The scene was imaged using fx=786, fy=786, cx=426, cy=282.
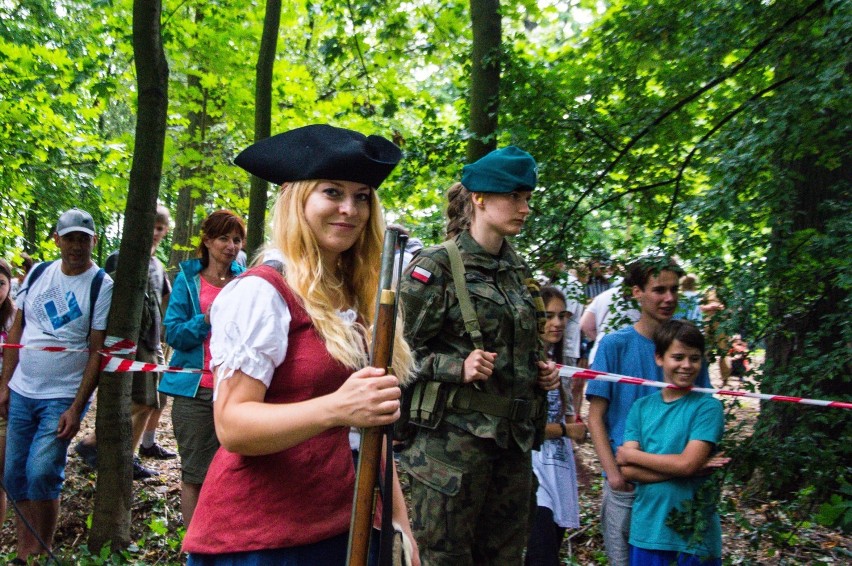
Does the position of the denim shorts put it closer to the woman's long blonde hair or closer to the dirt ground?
the dirt ground

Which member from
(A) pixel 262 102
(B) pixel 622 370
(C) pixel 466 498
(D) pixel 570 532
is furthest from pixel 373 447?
(A) pixel 262 102

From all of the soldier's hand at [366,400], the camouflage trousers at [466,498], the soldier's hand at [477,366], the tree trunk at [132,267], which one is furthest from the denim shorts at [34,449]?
the soldier's hand at [366,400]

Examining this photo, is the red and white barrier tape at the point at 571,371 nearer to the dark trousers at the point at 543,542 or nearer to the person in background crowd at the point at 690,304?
the person in background crowd at the point at 690,304

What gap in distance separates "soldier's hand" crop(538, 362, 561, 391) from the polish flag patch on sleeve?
70 centimetres

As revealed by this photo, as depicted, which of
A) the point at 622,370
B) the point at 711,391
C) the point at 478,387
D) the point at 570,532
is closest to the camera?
the point at 478,387

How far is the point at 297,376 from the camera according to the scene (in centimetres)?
197

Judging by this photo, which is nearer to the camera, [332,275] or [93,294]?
[332,275]

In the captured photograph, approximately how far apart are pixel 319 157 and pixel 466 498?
198 cm

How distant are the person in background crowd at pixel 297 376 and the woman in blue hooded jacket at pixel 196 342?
3.25 metres

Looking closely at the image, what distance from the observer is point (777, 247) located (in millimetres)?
4320

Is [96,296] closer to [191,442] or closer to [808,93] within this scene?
[191,442]

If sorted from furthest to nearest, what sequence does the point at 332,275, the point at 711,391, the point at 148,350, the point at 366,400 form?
1. the point at 148,350
2. the point at 711,391
3. the point at 332,275
4. the point at 366,400

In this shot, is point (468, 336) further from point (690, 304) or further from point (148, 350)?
point (148, 350)

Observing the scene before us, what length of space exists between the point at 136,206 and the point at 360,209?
116 inches
